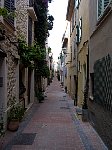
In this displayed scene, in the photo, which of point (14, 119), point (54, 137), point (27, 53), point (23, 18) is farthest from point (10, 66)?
point (23, 18)

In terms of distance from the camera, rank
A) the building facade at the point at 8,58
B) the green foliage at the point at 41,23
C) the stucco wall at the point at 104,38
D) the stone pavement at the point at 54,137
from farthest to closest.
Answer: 1. the green foliage at the point at 41,23
2. the building facade at the point at 8,58
3. the stone pavement at the point at 54,137
4. the stucco wall at the point at 104,38

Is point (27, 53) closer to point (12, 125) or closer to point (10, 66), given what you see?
point (10, 66)

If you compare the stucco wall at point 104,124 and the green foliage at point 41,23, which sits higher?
the green foliage at point 41,23

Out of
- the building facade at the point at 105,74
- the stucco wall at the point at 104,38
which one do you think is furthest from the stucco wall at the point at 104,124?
the stucco wall at the point at 104,38

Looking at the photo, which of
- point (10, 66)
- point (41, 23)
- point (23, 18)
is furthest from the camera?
point (41, 23)

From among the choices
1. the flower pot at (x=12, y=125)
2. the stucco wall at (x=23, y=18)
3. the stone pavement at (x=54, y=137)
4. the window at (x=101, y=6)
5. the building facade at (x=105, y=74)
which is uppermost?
the stucco wall at (x=23, y=18)

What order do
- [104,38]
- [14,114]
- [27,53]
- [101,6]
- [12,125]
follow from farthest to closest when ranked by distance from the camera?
[27,53]
[14,114]
[12,125]
[101,6]
[104,38]

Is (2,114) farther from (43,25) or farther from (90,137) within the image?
(43,25)

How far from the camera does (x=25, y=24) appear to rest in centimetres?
2005

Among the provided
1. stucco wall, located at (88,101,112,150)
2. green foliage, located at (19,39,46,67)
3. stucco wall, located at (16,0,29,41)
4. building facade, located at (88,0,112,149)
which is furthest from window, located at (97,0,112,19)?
stucco wall, located at (16,0,29,41)

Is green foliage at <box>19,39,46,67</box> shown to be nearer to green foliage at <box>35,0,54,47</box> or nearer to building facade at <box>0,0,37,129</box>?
building facade at <box>0,0,37,129</box>

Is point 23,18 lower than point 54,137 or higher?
higher

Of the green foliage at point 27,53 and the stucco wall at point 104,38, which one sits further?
the green foliage at point 27,53

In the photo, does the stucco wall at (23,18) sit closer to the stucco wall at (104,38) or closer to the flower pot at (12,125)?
the flower pot at (12,125)
